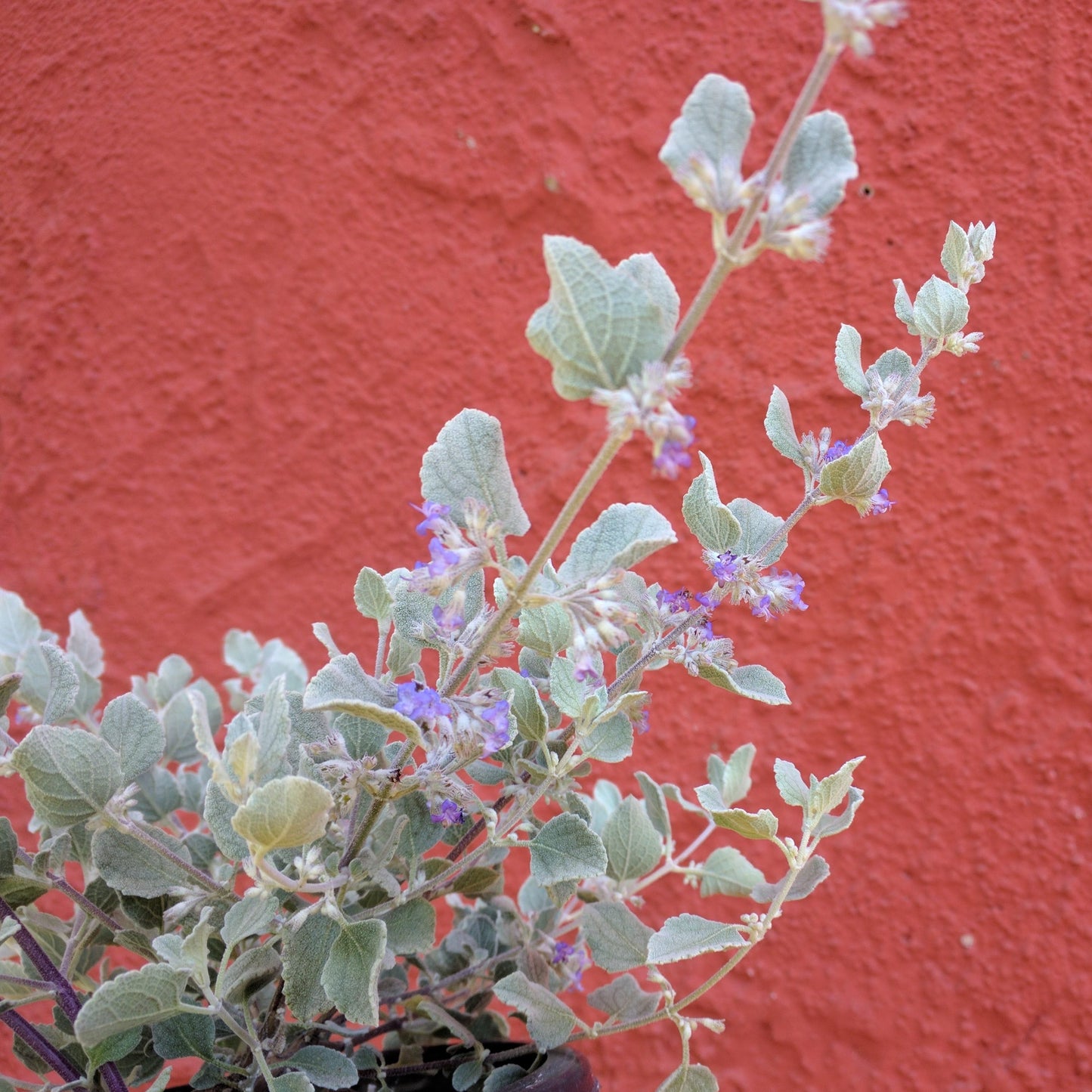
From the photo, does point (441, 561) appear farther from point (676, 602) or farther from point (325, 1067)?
point (325, 1067)

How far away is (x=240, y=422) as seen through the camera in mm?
1121

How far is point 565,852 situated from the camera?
1.41 feet

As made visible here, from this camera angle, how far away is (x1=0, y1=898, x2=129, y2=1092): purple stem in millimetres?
438

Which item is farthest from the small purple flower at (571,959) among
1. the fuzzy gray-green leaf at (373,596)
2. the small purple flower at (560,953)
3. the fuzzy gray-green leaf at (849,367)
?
the fuzzy gray-green leaf at (849,367)

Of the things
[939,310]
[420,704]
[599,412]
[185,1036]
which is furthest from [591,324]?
[599,412]

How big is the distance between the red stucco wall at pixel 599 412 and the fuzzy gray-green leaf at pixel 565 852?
0.61 metres

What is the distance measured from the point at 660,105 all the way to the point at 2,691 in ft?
2.94

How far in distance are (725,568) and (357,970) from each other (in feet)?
0.74

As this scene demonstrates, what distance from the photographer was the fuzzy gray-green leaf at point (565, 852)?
42 centimetres

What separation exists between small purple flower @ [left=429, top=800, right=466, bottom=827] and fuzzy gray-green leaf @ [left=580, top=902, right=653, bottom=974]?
0.12m

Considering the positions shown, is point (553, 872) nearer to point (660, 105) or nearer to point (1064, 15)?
point (660, 105)

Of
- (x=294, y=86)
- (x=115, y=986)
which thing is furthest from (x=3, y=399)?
(x=115, y=986)

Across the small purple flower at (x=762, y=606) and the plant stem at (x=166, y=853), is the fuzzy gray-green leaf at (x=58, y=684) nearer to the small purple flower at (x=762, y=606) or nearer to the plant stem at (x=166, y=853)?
the plant stem at (x=166, y=853)

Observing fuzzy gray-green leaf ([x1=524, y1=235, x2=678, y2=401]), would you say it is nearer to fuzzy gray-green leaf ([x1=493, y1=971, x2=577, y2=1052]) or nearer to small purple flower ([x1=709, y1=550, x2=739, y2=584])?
small purple flower ([x1=709, y1=550, x2=739, y2=584])
